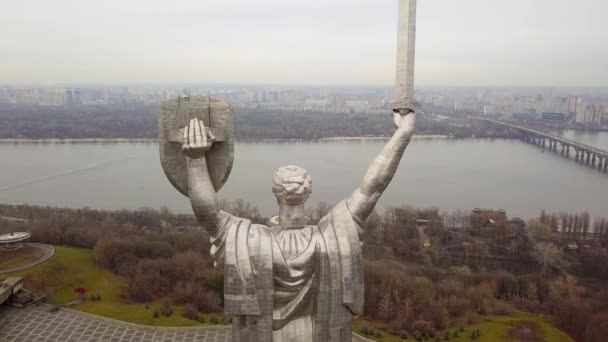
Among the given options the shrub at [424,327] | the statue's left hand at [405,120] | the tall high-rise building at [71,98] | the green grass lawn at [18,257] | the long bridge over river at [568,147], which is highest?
the tall high-rise building at [71,98]

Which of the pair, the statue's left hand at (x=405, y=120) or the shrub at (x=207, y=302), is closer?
the statue's left hand at (x=405, y=120)

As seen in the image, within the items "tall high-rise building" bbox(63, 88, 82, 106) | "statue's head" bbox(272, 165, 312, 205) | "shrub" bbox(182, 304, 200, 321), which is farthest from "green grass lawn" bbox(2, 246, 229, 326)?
"tall high-rise building" bbox(63, 88, 82, 106)

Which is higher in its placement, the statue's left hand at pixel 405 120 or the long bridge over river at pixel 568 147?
the statue's left hand at pixel 405 120

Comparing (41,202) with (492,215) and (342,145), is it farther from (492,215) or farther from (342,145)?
(342,145)

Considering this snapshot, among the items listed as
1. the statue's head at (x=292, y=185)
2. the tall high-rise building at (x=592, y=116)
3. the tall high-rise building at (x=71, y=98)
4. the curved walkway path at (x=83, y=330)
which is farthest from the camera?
the tall high-rise building at (x=71, y=98)

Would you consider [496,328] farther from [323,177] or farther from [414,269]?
[323,177]

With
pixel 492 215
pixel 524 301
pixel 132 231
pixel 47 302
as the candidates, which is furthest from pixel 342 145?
pixel 47 302

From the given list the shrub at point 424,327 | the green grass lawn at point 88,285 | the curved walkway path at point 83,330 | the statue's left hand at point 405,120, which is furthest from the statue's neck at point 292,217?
the shrub at point 424,327

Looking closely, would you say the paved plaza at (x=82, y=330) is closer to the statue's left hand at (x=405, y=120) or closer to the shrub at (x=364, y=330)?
the shrub at (x=364, y=330)
